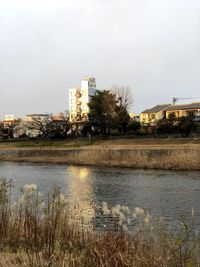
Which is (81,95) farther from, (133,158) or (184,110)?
(133,158)

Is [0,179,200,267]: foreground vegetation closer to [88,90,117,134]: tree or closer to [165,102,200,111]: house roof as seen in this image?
[88,90,117,134]: tree

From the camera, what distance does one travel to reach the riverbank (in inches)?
1252

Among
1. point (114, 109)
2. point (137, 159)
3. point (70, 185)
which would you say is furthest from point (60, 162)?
point (114, 109)

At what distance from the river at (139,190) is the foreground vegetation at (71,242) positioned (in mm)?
5424

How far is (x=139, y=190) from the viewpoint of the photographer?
2105 cm

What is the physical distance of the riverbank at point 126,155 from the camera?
3180 cm

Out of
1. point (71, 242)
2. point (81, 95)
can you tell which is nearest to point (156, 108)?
point (81, 95)

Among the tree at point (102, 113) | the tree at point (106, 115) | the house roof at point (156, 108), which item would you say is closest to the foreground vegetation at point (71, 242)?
the tree at point (106, 115)

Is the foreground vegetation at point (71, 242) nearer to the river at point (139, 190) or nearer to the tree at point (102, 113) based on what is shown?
the river at point (139, 190)

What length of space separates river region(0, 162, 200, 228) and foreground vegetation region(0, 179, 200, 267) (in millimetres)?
5424

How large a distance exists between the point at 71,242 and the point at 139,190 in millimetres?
14453

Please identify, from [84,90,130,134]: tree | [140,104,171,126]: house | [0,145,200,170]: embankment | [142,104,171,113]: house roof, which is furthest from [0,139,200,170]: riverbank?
[142,104,171,113]: house roof

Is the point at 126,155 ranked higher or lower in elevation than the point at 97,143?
lower

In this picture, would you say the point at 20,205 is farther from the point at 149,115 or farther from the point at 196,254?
the point at 149,115
